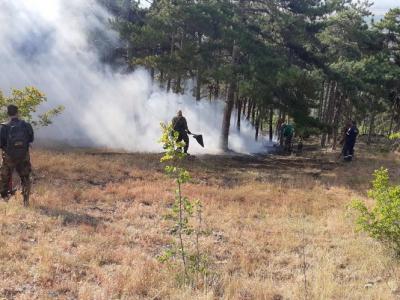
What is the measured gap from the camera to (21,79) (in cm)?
2245

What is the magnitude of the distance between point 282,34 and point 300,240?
53.8ft

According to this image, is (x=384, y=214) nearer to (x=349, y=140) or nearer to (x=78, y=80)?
(x=349, y=140)

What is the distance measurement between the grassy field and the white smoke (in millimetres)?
9085

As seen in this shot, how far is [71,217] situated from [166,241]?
1.89 m

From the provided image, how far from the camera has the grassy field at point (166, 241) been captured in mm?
5039

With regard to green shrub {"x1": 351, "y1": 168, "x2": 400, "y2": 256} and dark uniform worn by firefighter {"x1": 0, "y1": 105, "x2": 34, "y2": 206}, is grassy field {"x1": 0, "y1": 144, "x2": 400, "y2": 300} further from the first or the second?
dark uniform worn by firefighter {"x1": 0, "y1": 105, "x2": 34, "y2": 206}

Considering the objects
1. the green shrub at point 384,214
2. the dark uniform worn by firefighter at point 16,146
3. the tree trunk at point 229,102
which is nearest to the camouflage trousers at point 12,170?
the dark uniform worn by firefighter at point 16,146

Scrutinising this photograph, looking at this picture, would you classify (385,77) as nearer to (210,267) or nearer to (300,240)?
(300,240)

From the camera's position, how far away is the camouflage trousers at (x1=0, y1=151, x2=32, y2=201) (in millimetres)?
8086

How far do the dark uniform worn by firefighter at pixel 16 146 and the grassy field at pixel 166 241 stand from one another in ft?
1.79

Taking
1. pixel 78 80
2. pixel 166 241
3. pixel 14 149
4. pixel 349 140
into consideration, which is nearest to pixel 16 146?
pixel 14 149

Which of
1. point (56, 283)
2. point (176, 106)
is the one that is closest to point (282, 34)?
point (176, 106)

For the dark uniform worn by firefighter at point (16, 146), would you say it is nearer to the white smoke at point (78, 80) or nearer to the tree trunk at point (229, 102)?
the white smoke at point (78, 80)

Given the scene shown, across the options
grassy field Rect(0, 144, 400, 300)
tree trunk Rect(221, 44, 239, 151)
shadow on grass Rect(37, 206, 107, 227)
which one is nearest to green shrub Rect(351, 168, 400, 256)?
grassy field Rect(0, 144, 400, 300)
